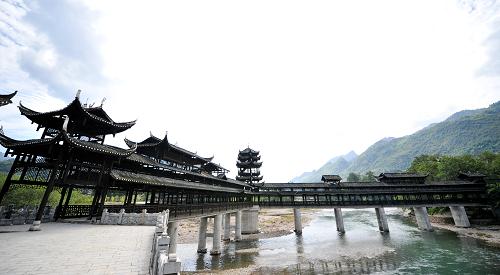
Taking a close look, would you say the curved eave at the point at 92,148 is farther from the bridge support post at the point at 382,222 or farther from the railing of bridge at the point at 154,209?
the bridge support post at the point at 382,222

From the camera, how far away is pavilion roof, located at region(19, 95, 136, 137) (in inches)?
773

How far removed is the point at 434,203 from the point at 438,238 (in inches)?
400

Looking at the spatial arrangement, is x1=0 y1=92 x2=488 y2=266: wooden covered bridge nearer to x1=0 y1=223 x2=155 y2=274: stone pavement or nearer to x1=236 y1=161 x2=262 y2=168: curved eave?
x1=236 y1=161 x2=262 y2=168: curved eave

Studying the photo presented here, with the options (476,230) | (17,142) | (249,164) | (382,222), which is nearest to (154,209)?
(17,142)

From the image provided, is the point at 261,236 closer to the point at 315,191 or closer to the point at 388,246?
the point at 315,191

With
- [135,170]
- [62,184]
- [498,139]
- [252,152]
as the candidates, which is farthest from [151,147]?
[498,139]

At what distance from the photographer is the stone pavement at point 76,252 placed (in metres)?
8.10

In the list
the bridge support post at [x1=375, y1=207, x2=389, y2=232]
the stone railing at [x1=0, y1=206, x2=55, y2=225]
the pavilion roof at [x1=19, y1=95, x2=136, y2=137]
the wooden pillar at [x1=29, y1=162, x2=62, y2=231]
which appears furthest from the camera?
the bridge support post at [x1=375, y1=207, x2=389, y2=232]

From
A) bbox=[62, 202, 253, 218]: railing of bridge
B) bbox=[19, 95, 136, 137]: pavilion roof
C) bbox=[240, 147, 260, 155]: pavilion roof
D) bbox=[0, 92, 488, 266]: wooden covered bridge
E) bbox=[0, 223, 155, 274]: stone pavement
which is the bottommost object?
bbox=[0, 223, 155, 274]: stone pavement

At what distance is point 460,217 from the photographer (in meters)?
45.1

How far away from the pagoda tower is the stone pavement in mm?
49440

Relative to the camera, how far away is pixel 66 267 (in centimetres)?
819

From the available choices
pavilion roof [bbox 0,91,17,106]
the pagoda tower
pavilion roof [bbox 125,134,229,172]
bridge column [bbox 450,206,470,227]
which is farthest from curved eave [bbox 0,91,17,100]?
bridge column [bbox 450,206,470,227]

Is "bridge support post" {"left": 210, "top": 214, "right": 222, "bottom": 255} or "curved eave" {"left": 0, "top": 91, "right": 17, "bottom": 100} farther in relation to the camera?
"bridge support post" {"left": 210, "top": 214, "right": 222, "bottom": 255}
